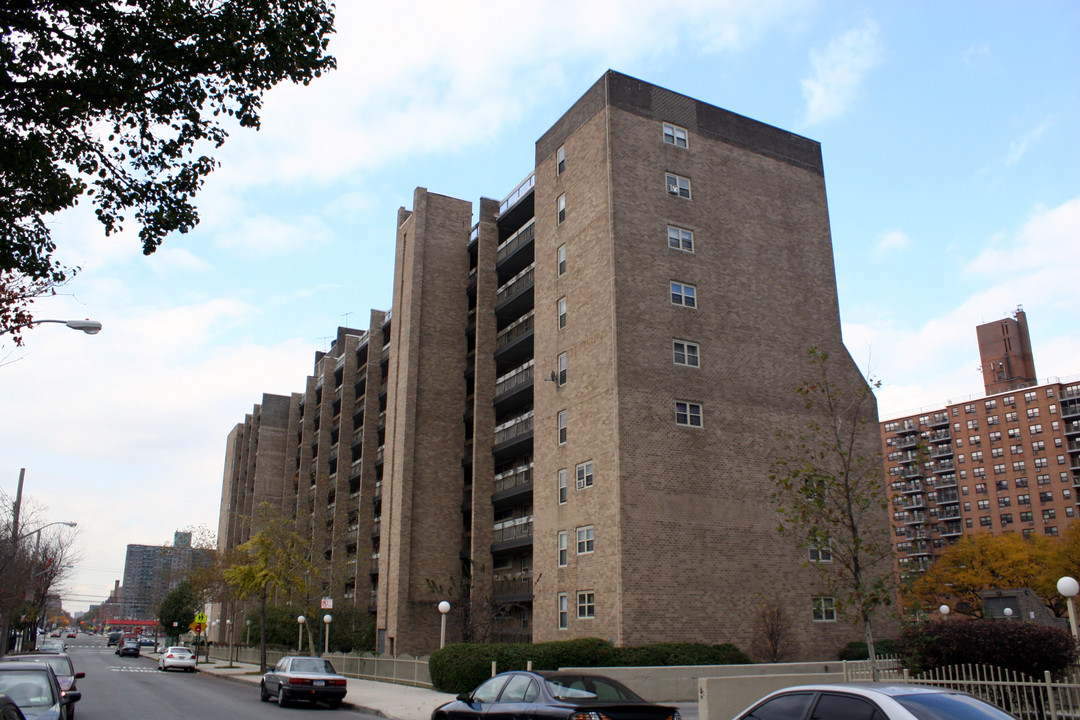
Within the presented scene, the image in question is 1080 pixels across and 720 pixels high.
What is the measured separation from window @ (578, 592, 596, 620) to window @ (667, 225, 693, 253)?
45.9ft

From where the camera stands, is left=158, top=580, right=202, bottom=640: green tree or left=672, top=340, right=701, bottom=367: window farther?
left=158, top=580, right=202, bottom=640: green tree

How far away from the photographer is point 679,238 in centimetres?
3409

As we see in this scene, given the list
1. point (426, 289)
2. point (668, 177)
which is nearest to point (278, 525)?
point (426, 289)

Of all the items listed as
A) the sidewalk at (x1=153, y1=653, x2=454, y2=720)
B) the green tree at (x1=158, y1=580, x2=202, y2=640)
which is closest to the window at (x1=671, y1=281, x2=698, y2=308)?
the sidewalk at (x1=153, y1=653, x2=454, y2=720)

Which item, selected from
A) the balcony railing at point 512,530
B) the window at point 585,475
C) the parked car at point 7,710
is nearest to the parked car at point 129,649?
the balcony railing at point 512,530

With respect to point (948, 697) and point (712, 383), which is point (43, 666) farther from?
point (712, 383)

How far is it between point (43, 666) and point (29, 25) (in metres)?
9.15

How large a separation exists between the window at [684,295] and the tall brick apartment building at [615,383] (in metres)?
0.12

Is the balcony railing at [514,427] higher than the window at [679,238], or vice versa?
the window at [679,238]

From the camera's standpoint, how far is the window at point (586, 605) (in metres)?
Answer: 29.8

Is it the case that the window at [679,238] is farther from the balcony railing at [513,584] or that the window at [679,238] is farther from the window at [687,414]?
the balcony railing at [513,584]

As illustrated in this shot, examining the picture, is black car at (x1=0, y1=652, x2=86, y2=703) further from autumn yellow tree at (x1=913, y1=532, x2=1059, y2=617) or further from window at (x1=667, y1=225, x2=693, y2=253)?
autumn yellow tree at (x1=913, y1=532, x2=1059, y2=617)

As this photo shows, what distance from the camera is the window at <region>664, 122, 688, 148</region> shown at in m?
35.4

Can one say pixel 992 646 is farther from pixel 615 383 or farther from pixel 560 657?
pixel 615 383
